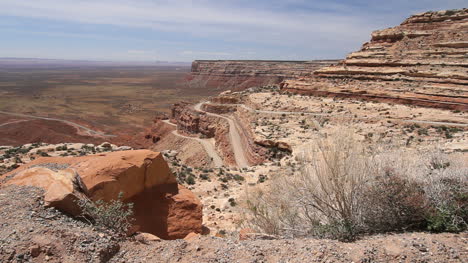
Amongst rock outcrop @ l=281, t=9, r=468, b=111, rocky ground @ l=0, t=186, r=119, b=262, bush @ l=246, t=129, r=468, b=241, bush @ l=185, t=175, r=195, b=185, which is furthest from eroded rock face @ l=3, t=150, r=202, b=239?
rock outcrop @ l=281, t=9, r=468, b=111

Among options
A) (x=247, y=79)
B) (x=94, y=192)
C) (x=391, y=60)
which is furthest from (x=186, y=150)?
(x=247, y=79)

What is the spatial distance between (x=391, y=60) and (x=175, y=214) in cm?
3366

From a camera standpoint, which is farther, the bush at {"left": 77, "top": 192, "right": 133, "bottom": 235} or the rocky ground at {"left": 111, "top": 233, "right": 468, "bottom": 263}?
the bush at {"left": 77, "top": 192, "right": 133, "bottom": 235}

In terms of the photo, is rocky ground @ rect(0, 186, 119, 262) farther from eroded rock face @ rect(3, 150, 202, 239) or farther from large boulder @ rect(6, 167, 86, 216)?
eroded rock face @ rect(3, 150, 202, 239)

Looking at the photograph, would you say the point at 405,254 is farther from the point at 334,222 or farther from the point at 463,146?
the point at 463,146

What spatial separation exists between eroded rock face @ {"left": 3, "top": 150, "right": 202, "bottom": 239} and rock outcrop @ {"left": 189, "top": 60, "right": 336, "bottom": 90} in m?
94.3

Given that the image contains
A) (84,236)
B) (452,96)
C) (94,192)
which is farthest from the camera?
(452,96)

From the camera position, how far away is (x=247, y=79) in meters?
117

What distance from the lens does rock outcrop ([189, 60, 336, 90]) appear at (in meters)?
107

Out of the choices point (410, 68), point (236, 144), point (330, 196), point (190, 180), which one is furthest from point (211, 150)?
point (330, 196)

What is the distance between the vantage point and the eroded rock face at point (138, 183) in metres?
6.73

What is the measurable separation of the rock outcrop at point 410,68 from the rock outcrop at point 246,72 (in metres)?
61.1

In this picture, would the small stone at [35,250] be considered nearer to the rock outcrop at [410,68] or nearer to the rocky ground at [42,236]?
the rocky ground at [42,236]

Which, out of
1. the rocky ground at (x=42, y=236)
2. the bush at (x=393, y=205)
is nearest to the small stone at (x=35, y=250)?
the rocky ground at (x=42, y=236)
